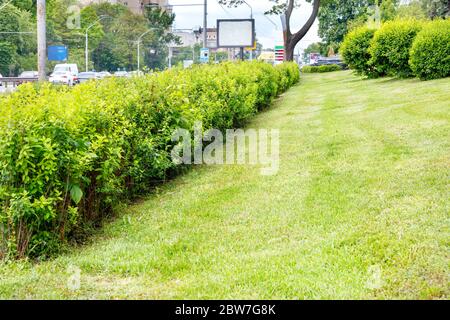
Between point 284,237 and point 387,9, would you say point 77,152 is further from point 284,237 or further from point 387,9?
point 387,9

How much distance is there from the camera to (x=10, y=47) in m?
56.6

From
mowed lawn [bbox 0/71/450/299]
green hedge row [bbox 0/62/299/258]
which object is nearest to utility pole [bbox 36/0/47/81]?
green hedge row [bbox 0/62/299/258]

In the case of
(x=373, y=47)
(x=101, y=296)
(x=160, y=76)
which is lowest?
(x=101, y=296)

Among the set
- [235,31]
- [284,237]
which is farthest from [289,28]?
[284,237]

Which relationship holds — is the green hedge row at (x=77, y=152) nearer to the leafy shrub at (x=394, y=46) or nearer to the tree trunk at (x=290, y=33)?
the leafy shrub at (x=394, y=46)

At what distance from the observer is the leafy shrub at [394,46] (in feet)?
81.3

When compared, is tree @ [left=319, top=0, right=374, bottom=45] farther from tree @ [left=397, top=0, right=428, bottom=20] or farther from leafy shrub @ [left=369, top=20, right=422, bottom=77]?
leafy shrub @ [left=369, top=20, right=422, bottom=77]

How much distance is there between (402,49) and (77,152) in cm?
2148

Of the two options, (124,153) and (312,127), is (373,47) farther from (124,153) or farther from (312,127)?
(124,153)

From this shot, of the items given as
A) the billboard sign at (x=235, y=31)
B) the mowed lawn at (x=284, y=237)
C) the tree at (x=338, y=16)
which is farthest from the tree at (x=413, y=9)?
the mowed lawn at (x=284, y=237)

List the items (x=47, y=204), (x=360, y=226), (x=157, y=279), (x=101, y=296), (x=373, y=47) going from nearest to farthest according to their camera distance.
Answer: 1. (x=101, y=296)
2. (x=157, y=279)
3. (x=47, y=204)
4. (x=360, y=226)
5. (x=373, y=47)
